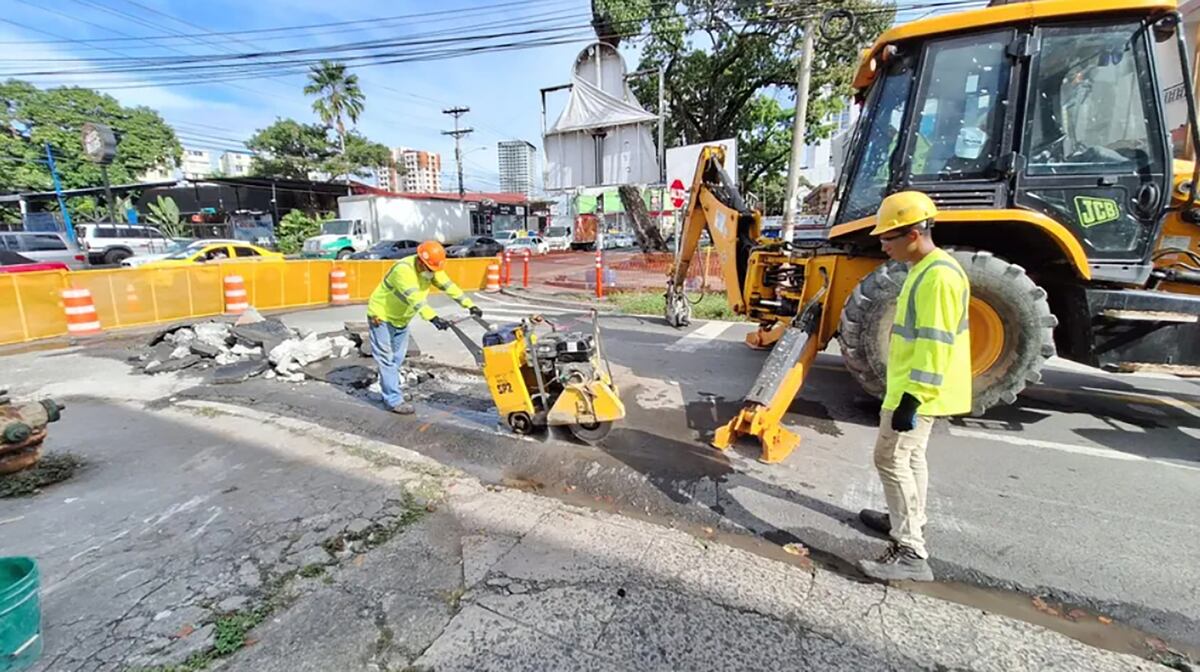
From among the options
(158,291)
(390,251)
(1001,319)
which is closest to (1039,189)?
(1001,319)

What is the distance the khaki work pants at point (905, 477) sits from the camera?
8.04ft

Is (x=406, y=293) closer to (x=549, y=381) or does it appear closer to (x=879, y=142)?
(x=549, y=381)

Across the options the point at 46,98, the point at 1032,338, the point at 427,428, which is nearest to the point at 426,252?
the point at 427,428

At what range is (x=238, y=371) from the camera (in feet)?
19.7

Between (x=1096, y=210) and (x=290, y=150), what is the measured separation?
1763 inches

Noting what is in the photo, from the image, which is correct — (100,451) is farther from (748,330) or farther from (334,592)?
(748,330)

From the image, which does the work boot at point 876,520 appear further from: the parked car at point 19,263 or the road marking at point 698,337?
the parked car at point 19,263

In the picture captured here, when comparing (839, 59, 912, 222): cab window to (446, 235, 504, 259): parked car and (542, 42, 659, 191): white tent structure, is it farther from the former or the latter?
(446, 235, 504, 259): parked car

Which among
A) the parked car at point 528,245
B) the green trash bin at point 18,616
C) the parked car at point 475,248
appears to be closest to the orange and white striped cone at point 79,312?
the green trash bin at point 18,616

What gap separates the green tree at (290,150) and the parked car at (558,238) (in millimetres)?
17216

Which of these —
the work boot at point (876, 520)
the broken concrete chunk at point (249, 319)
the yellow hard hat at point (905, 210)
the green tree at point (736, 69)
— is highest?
the green tree at point (736, 69)

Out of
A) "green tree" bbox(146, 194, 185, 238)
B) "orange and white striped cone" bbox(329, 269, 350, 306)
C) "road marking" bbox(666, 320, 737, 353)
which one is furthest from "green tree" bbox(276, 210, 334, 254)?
"road marking" bbox(666, 320, 737, 353)

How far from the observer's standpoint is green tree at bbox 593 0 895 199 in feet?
56.3

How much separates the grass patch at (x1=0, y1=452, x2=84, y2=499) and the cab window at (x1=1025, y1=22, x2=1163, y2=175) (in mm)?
7143
